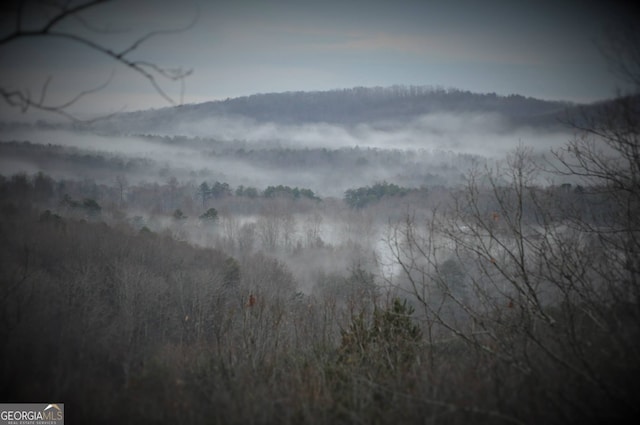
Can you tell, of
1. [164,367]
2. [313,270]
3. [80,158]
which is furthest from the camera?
[80,158]

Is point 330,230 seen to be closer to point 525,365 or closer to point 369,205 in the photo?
point 369,205

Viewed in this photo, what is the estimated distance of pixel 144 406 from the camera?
19.1 feet

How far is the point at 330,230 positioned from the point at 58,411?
263 ft

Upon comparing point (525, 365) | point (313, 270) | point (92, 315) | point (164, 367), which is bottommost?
point (313, 270)

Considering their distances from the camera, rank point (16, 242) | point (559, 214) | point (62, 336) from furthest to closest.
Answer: point (16, 242) < point (559, 214) < point (62, 336)

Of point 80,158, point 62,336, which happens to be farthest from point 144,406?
point 80,158

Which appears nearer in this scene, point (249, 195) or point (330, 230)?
point (330, 230)

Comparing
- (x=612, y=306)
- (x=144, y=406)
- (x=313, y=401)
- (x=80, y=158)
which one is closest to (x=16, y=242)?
(x=144, y=406)

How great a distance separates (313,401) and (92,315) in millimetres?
13504

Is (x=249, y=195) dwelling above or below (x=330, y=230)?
above

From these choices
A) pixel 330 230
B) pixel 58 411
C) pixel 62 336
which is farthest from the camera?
pixel 330 230

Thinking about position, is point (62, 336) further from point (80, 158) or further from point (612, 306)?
point (80, 158)

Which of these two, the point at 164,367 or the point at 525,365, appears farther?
the point at 164,367

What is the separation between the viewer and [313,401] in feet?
19.3
